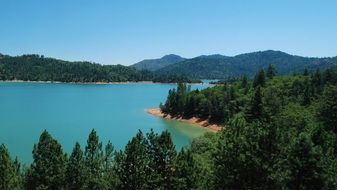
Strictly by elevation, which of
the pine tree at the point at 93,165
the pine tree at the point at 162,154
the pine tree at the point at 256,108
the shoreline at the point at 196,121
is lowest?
the shoreline at the point at 196,121

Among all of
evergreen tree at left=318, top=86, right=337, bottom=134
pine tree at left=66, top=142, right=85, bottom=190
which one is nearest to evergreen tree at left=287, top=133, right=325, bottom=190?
pine tree at left=66, top=142, right=85, bottom=190

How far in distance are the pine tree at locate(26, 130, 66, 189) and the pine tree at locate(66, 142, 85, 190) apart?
775mm

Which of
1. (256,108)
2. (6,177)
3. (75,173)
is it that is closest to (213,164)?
(75,173)

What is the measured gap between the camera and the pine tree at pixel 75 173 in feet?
109

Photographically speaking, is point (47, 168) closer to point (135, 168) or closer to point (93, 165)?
point (93, 165)

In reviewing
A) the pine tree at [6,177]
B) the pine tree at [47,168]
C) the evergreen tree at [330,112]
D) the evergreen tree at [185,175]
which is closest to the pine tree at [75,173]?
the pine tree at [47,168]

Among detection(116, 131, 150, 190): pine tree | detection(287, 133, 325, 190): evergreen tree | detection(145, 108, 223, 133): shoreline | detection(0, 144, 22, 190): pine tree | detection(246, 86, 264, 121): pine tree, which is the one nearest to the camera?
detection(116, 131, 150, 190): pine tree

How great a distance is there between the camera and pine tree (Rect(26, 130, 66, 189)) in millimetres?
31812

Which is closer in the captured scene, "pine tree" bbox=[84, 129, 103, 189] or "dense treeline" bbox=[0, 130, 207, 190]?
"dense treeline" bbox=[0, 130, 207, 190]

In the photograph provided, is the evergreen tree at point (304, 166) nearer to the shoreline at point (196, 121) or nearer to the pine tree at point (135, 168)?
the pine tree at point (135, 168)

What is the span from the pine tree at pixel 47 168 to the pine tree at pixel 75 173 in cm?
77

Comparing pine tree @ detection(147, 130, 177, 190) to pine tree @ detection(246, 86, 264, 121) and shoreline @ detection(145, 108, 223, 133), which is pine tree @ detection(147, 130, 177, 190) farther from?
shoreline @ detection(145, 108, 223, 133)

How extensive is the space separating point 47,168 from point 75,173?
251 centimetres

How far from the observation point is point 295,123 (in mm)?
55750
